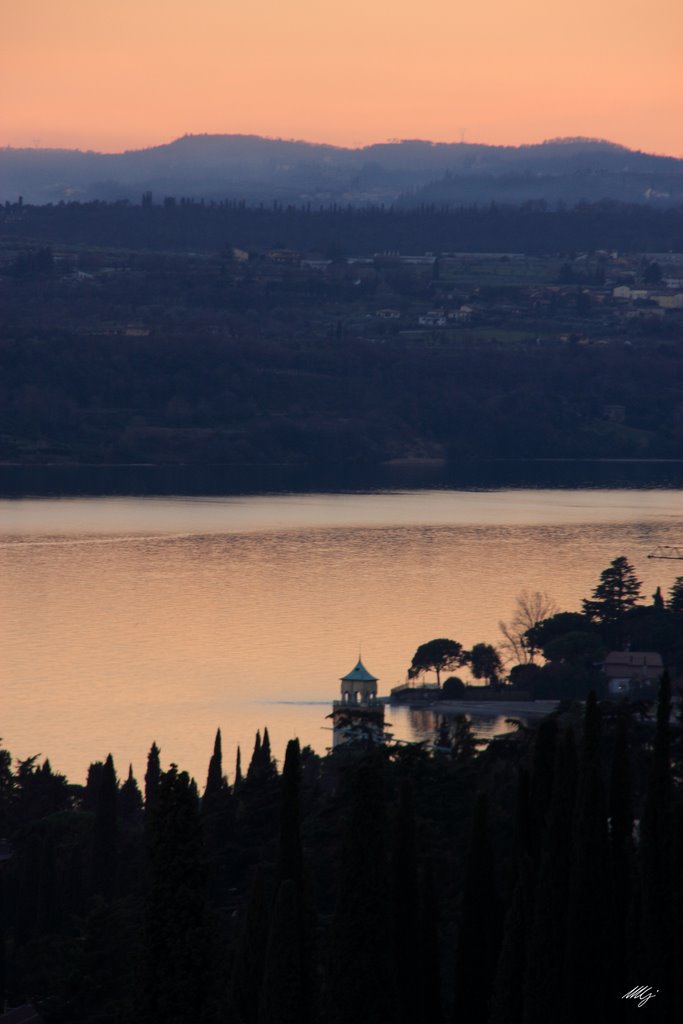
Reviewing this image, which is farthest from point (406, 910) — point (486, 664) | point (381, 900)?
point (486, 664)

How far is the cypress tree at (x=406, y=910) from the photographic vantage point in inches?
642

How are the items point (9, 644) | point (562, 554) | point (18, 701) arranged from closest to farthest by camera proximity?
point (18, 701), point (9, 644), point (562, 554)

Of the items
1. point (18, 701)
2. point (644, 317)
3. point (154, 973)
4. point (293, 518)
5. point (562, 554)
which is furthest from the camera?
point (644, 317)

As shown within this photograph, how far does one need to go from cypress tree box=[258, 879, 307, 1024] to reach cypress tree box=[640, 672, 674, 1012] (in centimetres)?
237

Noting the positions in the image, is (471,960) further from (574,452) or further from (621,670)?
(574,452)

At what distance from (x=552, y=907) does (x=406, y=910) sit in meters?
1.37

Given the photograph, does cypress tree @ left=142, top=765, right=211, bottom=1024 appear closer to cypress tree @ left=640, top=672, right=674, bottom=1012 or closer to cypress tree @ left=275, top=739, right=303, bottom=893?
cypress tree @ left=640, top=672, right=674, bottom=1012

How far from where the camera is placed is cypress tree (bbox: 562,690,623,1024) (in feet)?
49.5

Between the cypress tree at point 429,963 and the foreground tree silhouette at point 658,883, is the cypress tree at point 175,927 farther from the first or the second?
the cypress tree at point 429,963

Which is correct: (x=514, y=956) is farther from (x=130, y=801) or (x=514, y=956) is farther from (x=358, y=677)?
(x=358, y=677)

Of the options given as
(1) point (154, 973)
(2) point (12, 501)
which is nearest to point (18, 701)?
(1) point (154, 973)

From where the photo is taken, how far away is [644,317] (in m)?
159

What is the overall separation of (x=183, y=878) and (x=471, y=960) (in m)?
4.00

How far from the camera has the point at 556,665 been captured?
43.1 m
